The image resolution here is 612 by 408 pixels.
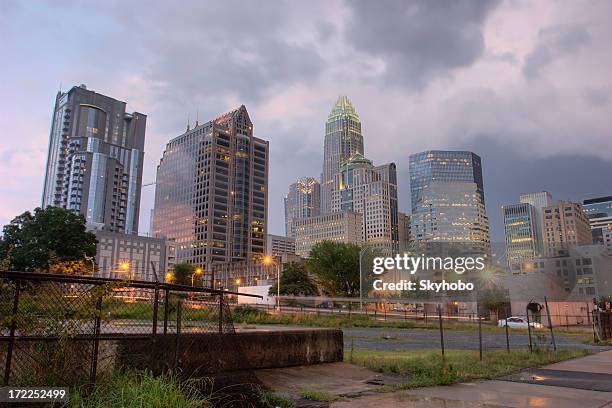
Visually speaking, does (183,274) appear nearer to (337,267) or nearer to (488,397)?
(337,267)

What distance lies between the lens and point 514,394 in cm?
938

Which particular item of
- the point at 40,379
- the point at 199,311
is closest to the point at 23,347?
the point at 40,379

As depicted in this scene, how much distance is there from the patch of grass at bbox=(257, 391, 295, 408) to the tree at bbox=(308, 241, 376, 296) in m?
90.3

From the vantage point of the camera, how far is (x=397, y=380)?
1084 centimetres

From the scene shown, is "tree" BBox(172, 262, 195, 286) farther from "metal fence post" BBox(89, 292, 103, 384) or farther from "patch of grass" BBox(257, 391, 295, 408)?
"metal fence post" BBox(89, 292, 103, 384)

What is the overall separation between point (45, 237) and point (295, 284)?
46.4 metres

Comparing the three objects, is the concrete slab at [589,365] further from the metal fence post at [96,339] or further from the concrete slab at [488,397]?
the metal fence post at [96,339]

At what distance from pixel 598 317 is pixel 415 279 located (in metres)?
30.5

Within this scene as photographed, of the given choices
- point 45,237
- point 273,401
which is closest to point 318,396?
point 273,401

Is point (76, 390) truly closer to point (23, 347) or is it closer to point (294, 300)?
point (23, 347)

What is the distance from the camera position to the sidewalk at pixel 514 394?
834 centimetres

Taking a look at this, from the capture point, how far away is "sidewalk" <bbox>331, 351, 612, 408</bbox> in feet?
27.4

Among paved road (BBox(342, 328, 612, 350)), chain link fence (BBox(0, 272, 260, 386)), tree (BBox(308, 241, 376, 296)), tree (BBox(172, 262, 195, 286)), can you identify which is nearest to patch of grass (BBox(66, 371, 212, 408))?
chain link fence (BBox(0, 272, 260, 386))

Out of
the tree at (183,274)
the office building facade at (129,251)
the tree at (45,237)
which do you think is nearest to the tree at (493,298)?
the tree at (45,237)
